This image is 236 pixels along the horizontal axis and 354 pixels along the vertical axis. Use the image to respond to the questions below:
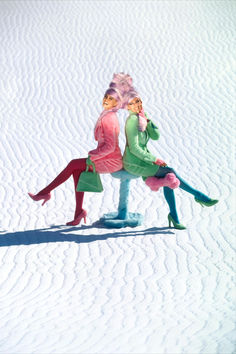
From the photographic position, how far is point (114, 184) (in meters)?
12.8

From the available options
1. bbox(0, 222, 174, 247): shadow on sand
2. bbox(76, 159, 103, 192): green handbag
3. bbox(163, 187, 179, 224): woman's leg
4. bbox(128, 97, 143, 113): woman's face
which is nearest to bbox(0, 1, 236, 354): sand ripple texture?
bbox(0, 222, 174, 247): shadow on sand

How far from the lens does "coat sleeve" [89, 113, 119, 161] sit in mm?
10344

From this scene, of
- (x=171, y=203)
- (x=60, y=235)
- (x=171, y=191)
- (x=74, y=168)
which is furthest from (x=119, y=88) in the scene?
(x=60, y=235)

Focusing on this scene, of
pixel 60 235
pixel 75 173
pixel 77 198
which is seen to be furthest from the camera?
pixel 77 198

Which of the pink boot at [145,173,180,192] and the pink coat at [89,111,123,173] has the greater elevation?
the pink coat at [89,111,123,173]

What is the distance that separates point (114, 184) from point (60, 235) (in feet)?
7.81

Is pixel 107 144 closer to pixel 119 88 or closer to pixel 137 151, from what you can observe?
pixel 137 151

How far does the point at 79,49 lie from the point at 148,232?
884 centimetres

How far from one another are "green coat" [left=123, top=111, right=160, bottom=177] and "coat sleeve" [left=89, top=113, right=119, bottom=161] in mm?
186

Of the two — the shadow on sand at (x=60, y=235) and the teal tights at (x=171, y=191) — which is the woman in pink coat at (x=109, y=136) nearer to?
the teal tights at (x=171, y=191)

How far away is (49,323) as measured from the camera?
7840 mm

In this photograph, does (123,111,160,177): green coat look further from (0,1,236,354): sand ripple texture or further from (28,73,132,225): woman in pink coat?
(0,1,236,354): sand ripple texture

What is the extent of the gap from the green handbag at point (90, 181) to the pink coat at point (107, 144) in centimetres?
10

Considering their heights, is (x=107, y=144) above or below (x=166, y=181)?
above
